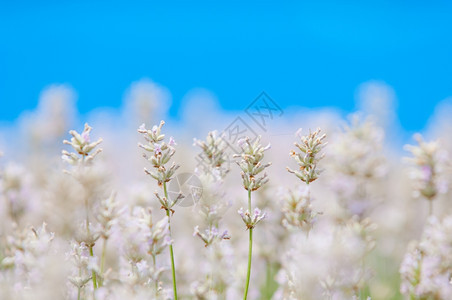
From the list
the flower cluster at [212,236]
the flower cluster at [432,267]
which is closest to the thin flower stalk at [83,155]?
the flower cluster at [212,236]

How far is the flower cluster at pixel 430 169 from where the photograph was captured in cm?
354

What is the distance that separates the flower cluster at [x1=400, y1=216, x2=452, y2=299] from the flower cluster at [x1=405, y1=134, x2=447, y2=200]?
747 millimetres

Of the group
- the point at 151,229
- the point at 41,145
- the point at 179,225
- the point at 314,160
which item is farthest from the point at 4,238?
the point at 41,145

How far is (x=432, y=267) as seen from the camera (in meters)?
2.57

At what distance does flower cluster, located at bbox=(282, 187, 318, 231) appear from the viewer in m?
2.53

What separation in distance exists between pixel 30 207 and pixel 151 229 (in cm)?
209

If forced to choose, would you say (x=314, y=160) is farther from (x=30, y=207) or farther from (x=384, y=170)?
(x=30, y=207)

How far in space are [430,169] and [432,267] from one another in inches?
48.2

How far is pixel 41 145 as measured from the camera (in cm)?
1048

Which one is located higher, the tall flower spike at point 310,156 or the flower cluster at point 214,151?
the flower cluster at point 214,151

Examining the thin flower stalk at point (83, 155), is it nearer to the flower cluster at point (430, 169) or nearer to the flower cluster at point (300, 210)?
the flower cluster at point (300, 210)

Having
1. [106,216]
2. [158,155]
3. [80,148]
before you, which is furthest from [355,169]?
[80,148]

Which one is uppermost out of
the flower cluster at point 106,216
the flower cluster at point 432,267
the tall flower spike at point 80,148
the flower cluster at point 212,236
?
the tall flower spike at point 80,148

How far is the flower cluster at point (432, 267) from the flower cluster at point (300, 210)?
700 mm
